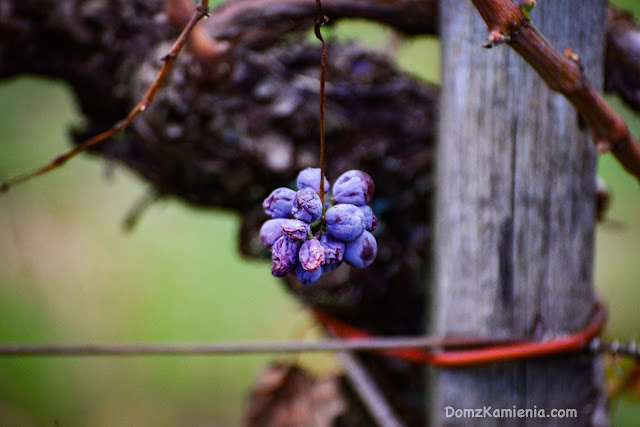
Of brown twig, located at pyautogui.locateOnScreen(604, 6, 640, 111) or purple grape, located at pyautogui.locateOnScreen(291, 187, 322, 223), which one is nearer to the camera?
purple grape, located at pyautogui.locateOnScreen(291, 187, 322, 223)

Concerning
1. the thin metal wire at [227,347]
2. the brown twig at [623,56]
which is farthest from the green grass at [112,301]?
the brown twig at [623,56]

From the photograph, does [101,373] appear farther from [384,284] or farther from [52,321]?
[384,284]

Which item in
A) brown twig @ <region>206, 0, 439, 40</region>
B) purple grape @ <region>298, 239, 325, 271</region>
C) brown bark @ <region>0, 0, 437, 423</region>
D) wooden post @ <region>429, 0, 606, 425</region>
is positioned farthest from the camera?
brown bark @ <region>0, 0, 437, 423</region>

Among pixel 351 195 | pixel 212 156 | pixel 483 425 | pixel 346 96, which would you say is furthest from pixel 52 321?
pixel 351 195

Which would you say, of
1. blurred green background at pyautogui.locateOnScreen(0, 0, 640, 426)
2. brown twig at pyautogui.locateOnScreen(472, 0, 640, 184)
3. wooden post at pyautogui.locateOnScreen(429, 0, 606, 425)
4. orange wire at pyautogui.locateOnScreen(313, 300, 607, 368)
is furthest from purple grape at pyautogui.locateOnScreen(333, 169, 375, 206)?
blurred green background at pyautogui.locateOnScreen(0, 0, 640, 426)

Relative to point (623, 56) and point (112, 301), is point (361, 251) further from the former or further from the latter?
point (112, 301)

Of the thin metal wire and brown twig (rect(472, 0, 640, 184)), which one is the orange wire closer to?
the thin metal wire

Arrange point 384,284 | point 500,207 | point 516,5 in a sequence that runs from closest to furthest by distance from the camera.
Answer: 1. point 516,5
2. point 500,207
3. point 384,284

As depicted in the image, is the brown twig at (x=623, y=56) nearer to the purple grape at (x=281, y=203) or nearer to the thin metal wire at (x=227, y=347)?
the thin metal wire at (x=227, y=347)
